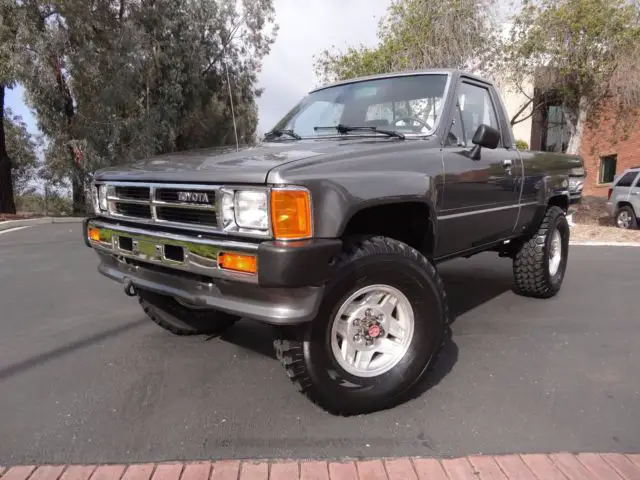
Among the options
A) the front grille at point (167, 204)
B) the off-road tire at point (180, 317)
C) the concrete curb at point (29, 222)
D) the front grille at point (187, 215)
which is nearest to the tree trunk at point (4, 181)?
the concrete curb at point (29, 222)

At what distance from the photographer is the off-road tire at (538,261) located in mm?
4770

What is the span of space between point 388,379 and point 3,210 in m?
18.2

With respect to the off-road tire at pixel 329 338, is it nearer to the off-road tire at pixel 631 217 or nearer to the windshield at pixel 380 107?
the windshield at pixel 380 107

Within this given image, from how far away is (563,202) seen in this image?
531 centimetres

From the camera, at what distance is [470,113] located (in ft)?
12.5

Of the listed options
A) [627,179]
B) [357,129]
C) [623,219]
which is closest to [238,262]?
[357,129]

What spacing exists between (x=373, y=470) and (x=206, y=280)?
1.21 metres

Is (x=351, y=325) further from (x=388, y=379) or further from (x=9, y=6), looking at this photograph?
(x=9, y=6)

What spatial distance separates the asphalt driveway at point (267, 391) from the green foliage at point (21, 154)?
20.1m

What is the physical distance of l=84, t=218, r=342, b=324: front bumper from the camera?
2260 mm

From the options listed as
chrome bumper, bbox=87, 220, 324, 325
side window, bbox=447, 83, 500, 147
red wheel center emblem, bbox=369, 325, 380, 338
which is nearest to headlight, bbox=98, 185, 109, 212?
chrome bumper, bbox=87, 220, 324, 325

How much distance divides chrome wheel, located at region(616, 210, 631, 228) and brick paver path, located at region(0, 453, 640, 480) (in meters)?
11.5

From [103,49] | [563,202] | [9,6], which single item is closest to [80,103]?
[103,49]

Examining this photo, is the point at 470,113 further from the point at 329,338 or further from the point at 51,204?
the point at 51,204
